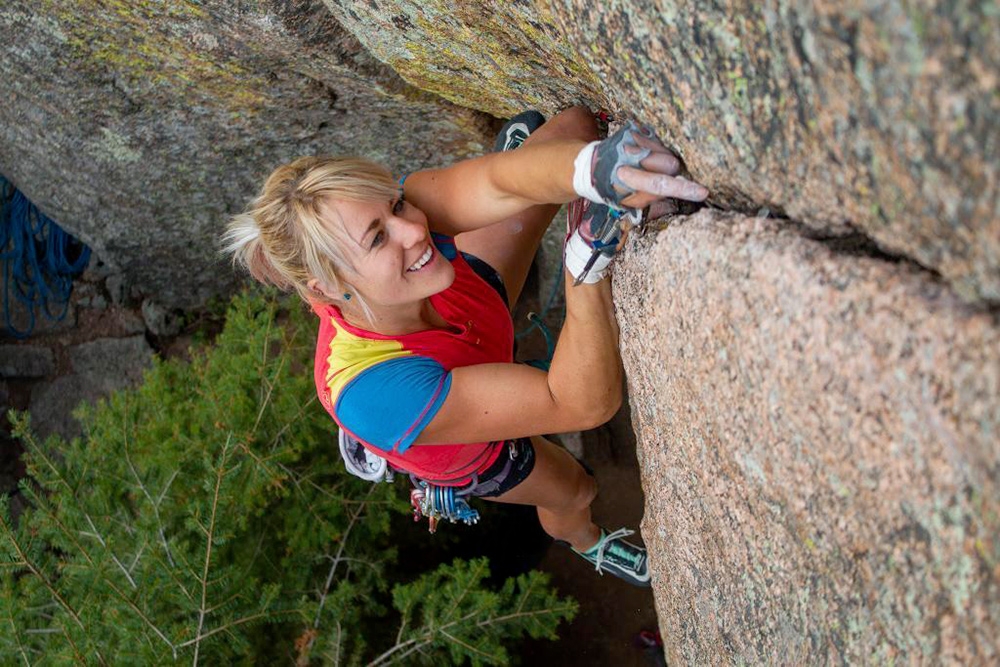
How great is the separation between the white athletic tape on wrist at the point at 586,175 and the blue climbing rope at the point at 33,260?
214 inches

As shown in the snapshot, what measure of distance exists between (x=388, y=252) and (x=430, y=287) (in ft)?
0.47

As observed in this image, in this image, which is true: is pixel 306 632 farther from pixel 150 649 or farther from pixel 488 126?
pixel 488 126

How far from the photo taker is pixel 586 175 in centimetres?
178

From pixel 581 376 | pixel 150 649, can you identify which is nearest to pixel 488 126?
pixel 581 376

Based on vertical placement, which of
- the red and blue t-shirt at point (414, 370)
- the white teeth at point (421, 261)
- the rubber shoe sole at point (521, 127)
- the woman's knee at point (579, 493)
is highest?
the rubber shoe sole at point (521, 127)

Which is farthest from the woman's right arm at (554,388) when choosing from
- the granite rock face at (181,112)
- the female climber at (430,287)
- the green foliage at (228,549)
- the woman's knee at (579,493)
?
the granite rock face at (181,112)

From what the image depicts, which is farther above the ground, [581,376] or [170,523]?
[581,376]

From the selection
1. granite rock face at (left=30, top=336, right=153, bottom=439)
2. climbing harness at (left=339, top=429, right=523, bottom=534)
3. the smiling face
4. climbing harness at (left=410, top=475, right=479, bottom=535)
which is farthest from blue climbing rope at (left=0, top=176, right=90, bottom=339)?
the smiling face

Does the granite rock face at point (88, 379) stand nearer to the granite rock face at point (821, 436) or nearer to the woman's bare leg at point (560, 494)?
the woman's bare leg at point (560, 494)

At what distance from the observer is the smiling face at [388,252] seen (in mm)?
2162

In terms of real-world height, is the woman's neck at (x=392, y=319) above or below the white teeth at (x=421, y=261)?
below

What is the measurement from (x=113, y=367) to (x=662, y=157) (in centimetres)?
526

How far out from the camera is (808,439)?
1.43 m

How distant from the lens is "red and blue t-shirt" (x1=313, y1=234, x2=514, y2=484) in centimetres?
224
